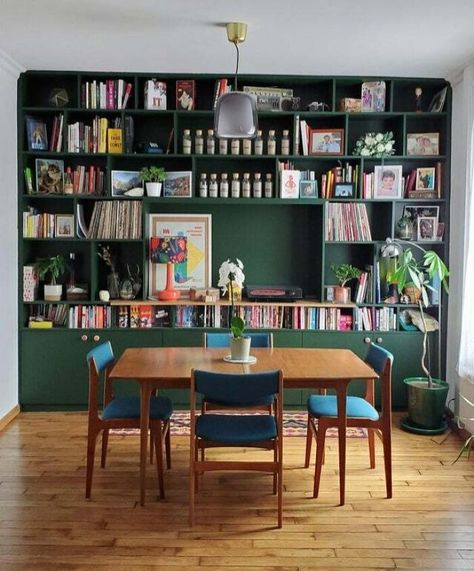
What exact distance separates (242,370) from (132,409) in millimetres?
667

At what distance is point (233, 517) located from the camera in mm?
3295

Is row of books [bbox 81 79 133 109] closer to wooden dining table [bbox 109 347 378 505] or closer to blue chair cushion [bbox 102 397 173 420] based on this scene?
wooden dining table [bbox 109 347 378 505]

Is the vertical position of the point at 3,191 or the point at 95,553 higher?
the point at 3,191

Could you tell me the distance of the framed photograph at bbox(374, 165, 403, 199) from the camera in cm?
519

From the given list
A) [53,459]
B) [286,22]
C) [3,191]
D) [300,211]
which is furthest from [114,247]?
[286,22]

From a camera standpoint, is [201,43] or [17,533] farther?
[201,43]

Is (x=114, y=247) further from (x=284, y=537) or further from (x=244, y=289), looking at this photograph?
(x=284, y=537)

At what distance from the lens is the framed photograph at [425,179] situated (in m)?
5.23

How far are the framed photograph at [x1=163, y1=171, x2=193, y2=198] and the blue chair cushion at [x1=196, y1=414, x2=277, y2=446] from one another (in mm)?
2342

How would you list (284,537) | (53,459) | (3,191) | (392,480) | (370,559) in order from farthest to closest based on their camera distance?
(3,191) → (53,459) → (392,480) → (284,537) → (370,559)

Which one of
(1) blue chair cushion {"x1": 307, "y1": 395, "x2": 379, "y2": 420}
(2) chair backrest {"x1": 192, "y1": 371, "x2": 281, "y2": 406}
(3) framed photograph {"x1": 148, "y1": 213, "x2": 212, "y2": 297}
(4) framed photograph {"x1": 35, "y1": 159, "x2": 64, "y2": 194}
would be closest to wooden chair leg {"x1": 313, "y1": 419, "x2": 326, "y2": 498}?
(1) blue chair cushion {"x1": 307, "y1": 395, "x2": 379, "y2": 420}

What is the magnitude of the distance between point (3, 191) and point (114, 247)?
1025 mm

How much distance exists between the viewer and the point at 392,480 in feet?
12.5

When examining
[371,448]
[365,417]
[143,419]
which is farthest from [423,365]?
[143,419]
